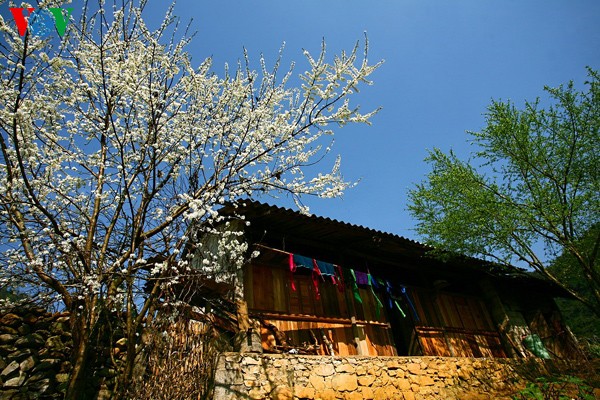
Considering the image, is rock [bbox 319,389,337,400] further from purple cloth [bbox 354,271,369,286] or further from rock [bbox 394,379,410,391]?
purple cloth [bbox 354,271,369,286]

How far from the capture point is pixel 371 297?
8.62 m

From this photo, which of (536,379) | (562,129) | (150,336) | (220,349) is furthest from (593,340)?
(150,336)

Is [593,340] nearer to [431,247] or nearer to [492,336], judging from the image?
[492,336]

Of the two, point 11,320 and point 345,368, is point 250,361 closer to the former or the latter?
point 345,368

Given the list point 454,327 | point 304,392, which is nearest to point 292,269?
point 304,392

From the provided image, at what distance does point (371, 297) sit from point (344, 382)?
3.12 m

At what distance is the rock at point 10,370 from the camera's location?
4340mm

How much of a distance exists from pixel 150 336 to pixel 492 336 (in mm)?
10502

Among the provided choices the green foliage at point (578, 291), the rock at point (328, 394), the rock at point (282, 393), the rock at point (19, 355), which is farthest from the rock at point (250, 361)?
the green foliage at point (578, 291)

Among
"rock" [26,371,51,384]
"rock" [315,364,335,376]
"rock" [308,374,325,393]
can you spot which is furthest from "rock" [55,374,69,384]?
"rock" [315,364,335,376]

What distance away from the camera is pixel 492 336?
10.3 meters

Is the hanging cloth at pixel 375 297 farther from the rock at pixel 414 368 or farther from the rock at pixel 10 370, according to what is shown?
the rock at pixel 10 370

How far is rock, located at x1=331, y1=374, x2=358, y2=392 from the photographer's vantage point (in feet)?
18.7

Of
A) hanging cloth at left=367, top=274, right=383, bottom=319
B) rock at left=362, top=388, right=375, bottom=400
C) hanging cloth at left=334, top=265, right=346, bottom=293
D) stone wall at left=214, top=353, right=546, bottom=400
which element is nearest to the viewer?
stone wall at left=214, top=353, right=546, bottom=400
